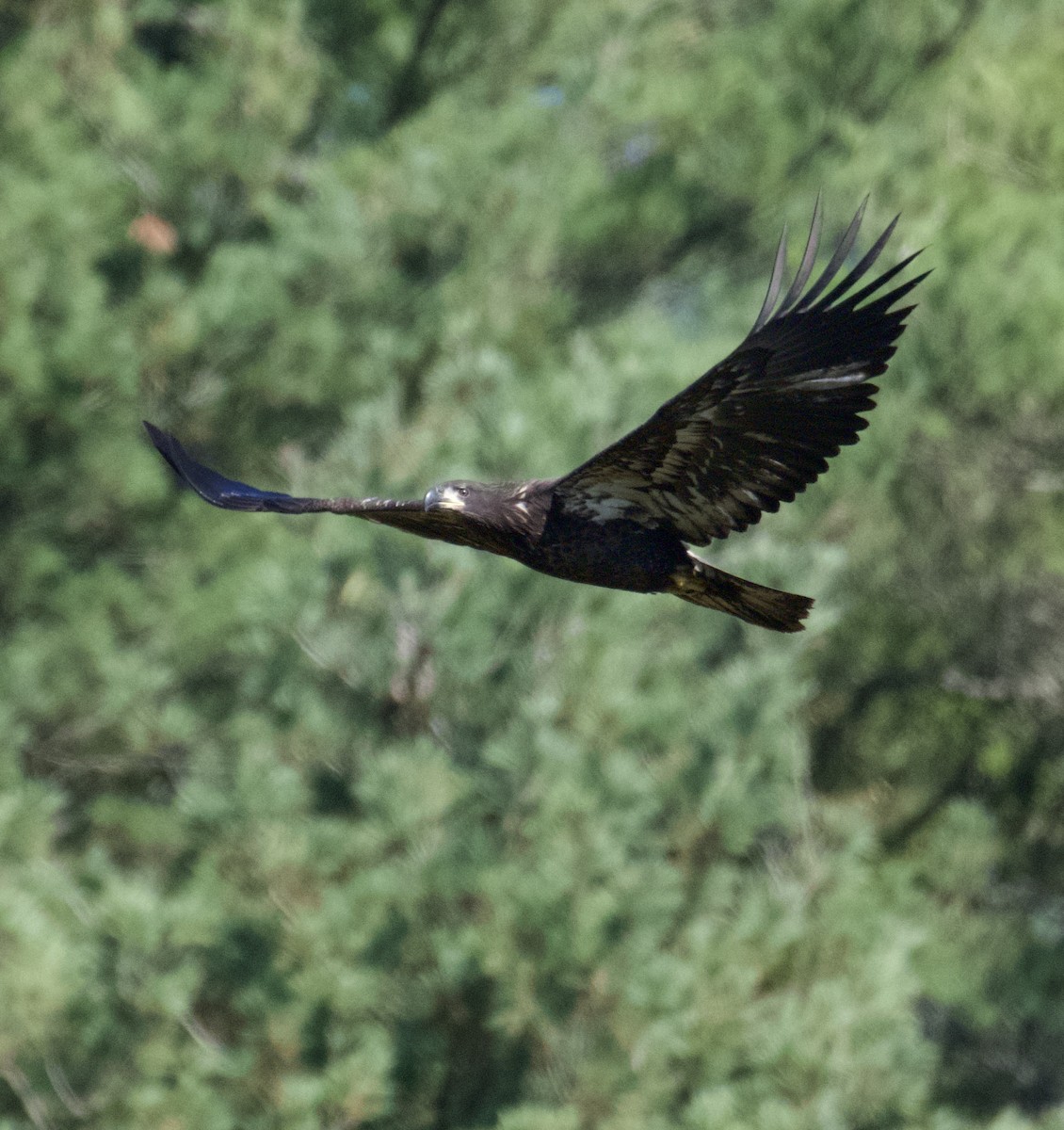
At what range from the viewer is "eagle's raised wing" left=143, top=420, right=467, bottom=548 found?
377 centimetres

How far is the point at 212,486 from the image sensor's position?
14.4ft

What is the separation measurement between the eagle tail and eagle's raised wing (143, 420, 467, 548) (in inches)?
17.6

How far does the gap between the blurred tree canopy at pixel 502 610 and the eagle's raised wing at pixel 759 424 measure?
9.52 feet

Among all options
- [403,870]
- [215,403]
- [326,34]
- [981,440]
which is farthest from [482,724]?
[326,34]

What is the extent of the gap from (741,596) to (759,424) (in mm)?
479

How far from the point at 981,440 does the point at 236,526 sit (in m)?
3.75

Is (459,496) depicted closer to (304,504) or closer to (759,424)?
(304,504)

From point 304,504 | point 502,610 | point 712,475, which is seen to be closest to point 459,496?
point 304,504

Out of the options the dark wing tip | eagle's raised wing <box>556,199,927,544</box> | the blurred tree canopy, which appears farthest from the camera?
the blurred tree canopy

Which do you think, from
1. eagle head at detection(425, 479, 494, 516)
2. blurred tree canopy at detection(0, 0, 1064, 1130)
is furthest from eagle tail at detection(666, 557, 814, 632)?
blurred tree canopy at detection(0, 0, 1064, 1130)

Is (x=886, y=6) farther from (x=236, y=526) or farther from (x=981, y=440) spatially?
(x=236, y=526)

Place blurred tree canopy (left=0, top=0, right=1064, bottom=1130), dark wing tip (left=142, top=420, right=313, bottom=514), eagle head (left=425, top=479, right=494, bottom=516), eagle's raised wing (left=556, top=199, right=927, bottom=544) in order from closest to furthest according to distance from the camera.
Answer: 1. eagle's raised wing (left=556, top=199, right=927, bottom=544)
2. eagle head (left=425, top=479, right=494, bottom=516)
3. dark wing tip (left=142, top=420, right=313, bottom=514)
4. blurred tree canopy (left=0, top=0, right=1064, bottom=1130)

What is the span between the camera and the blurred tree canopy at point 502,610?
258 inches

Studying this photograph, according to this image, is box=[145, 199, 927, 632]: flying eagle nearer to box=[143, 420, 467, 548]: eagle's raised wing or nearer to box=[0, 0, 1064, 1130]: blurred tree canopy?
box=[143, 420, 467, 548]: eagle's raised wing
